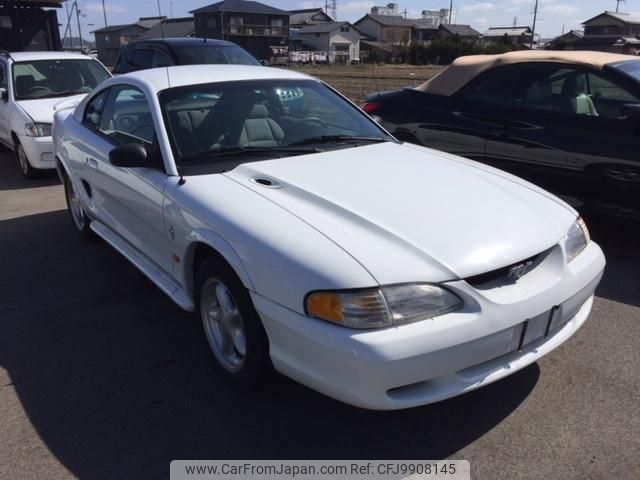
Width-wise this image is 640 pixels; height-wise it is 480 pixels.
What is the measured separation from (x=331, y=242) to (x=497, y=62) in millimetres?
3631

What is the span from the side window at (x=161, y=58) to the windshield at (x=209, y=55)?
0.17 meters

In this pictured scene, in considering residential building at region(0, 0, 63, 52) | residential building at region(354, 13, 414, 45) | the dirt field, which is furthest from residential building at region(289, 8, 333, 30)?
residential building at region(0, 0, 63, 52)

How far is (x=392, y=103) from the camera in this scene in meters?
5.90

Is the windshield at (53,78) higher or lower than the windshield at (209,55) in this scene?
lower

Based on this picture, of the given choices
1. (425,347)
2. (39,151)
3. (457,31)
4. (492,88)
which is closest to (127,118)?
(425,347)

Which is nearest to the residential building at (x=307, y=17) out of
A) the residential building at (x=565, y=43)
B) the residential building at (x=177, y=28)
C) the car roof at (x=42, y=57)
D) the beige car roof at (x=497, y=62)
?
the residential building at (x=177, y=28)

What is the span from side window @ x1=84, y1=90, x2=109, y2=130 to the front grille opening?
10.7ft

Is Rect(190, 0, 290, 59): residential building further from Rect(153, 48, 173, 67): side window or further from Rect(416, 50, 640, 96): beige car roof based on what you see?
Rect(416, 50, 640, 96): beige car roof

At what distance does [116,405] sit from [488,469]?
5.75 feet

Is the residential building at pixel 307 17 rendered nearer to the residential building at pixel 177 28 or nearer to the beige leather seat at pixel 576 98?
the residential building at pixel 177 28

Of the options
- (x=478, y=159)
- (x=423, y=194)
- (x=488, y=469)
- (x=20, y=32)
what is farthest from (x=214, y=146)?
(x=20, y=32)

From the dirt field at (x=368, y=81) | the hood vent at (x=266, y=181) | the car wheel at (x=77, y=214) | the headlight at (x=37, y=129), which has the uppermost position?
the hood vent at (x=266, y=181)

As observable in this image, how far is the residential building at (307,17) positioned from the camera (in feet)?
309

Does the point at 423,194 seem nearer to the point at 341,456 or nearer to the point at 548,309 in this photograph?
the point at 548,309
